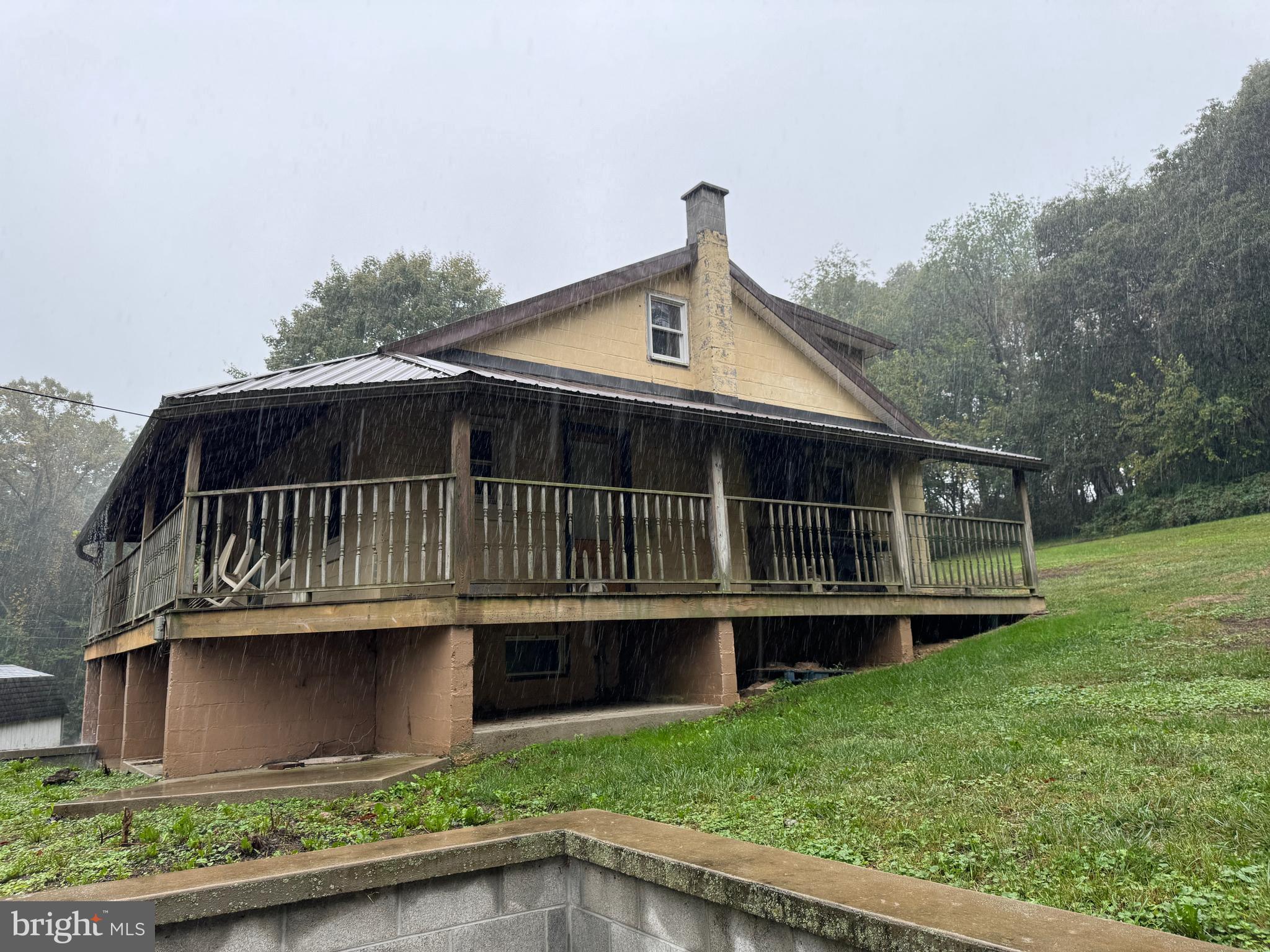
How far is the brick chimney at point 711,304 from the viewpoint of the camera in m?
13.5

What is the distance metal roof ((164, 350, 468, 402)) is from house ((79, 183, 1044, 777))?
78 millimetres

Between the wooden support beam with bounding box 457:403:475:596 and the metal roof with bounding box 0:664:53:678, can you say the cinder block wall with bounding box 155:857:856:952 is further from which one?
the metal roof with bounding box 0:664:53:678

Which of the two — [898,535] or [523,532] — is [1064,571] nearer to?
[898,535]

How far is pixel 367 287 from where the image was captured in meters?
34.4

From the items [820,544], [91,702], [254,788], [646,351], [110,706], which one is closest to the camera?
[254,788]

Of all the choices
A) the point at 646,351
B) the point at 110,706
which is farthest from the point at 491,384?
the point at 110,706

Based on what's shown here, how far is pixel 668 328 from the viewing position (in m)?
13.8

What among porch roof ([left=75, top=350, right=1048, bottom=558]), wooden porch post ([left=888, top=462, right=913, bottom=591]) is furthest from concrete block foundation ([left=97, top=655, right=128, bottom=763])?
wooden porch post ([left=888, top=462, right=913, bottom=591])

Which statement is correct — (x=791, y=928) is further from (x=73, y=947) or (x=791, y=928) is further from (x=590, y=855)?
(x=73, y=947)

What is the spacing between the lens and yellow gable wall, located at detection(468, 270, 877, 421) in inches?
483

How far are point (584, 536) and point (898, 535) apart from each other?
4.27m

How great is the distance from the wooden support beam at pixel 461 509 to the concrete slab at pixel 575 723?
1325 mm

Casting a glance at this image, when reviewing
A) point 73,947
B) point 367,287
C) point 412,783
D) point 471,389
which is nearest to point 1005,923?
point 73,947

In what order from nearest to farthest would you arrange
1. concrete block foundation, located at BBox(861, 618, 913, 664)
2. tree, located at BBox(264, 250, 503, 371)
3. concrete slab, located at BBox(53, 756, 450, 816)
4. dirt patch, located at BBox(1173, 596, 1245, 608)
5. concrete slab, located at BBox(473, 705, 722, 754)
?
concrete slab, located at BBox(53, 756, 450, 816) → concrete slab, located at BBox(473, 705, 722, 754) → dirt patch, located at BBox(1173, 596, 1245, 608) → concrete block foundation, located at BBox(861, 618, 913, 664) → tree, located at BBox(264, 250, 503, 371)
